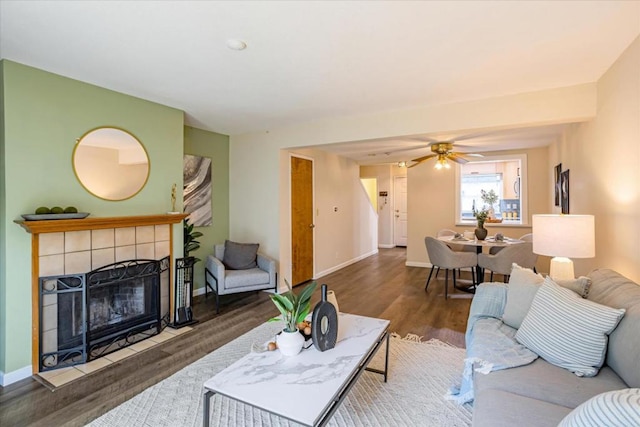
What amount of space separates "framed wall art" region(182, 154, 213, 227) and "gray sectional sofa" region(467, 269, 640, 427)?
3853mm

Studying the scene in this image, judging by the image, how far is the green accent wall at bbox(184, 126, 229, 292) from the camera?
4516 mm

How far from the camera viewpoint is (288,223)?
4.86m

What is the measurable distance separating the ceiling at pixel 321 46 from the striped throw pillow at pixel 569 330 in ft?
5.33

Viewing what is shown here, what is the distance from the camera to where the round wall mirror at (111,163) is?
112 inches

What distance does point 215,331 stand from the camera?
129 inches

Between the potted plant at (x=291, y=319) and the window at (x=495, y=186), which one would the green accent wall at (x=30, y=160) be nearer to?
the potted plant at (x=291, y=319)

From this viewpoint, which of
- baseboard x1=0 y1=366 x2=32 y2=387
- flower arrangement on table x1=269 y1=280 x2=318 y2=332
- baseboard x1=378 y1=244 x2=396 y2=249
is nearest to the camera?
flower arrangement on table x1=269 y1=280 x2=318 y2=332

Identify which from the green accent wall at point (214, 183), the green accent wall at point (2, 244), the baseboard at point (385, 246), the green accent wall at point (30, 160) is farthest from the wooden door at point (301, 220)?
the baseboard at point (385, 246)

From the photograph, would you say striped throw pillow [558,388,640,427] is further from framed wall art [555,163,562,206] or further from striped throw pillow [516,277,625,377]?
framed wall art [555,163,562,206]

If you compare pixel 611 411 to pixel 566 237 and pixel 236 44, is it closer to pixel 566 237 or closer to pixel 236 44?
pixel 566 237

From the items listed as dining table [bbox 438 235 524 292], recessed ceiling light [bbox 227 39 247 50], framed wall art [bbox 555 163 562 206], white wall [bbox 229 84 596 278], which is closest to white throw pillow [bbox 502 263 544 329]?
white wall [bbox 229 84 596 278]

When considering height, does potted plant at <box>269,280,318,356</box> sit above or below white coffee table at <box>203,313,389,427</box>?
above

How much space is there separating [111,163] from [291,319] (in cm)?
245

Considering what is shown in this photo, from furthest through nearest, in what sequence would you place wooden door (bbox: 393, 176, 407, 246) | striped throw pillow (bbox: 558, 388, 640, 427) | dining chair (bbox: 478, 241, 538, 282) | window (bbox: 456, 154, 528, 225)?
1. wooden door (bbox: 393, 176, 407, 246)
2. window (bbox: 456, 154, 528, 225)
3. dining chair (bbox: 478, 241, 538, 282)
4. striped throw pillow (bbox: 558, 388, 640, 427)
